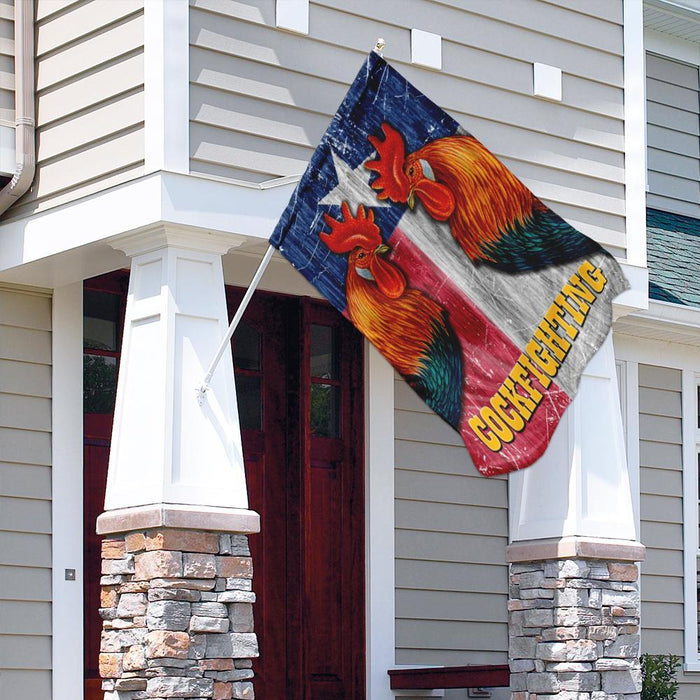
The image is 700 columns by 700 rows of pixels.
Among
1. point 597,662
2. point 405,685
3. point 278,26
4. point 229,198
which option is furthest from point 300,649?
point 278,26

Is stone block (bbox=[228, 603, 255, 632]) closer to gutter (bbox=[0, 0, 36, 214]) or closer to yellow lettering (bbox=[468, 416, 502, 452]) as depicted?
yellow lettering (bbox=[468, 416, 502, 452])

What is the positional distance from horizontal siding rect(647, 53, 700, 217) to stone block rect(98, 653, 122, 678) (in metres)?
7.06

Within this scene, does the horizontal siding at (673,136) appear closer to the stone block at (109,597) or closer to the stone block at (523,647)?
the stone block at (523,647)

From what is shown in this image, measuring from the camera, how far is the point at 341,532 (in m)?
10.2

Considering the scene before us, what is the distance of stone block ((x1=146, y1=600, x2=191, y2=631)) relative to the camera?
729 cm

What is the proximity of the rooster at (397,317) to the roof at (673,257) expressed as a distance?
12.2ft

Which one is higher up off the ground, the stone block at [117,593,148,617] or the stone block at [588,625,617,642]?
the stone block at [117,593,148,617]

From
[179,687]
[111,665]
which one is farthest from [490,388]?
[111,665]

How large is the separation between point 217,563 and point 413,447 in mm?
3140

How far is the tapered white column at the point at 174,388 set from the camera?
299 inches

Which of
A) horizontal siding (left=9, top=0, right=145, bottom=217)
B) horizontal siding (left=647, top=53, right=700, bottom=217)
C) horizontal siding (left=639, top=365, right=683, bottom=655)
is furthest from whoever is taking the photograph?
horizontal siding (left=647, top=53, right=700, bottom=217)

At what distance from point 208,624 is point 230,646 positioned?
0.17 m

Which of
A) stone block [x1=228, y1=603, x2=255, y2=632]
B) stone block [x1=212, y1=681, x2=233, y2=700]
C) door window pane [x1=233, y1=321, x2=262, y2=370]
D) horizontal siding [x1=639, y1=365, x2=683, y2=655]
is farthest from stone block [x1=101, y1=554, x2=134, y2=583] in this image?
horizontal siding [x1=639, y1=365, x2=683, y2=655]

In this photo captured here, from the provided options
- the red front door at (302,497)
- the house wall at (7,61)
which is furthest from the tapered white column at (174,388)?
the red front door at (302,497)
